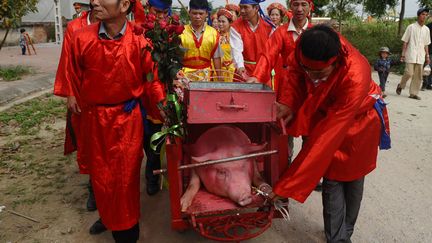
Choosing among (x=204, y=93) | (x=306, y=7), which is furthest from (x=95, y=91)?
(x=306, y=7)

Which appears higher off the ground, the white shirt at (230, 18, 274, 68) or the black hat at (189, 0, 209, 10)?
the black hat at (189, 0, 209, 10)

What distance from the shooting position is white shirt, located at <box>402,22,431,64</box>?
27.7 ft

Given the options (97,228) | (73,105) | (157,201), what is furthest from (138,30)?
(157,201)

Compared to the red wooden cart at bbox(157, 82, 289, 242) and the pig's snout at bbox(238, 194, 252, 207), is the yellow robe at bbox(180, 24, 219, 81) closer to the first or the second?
the red wooden cart at bbox(157, 82, 289, 242)

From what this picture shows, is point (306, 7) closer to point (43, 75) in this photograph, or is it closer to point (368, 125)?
point (368, 125)

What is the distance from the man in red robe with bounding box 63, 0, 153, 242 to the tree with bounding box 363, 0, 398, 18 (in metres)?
14.5

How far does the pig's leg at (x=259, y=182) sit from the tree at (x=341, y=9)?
1519 cm

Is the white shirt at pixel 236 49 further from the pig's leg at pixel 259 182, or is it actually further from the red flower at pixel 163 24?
Result: the red flower at pixel 163 24

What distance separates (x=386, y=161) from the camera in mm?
4770

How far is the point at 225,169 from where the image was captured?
282cm

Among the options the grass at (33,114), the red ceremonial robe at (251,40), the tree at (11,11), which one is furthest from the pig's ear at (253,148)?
the tree at (11,11)

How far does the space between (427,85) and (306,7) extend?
6.76 meters

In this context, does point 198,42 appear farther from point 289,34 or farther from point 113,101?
point 113,101

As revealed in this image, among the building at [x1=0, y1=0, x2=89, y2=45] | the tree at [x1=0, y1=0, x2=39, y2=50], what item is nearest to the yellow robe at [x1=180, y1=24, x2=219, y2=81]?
the tree at [x1=0, y1=0, x2=39, y2=50]
